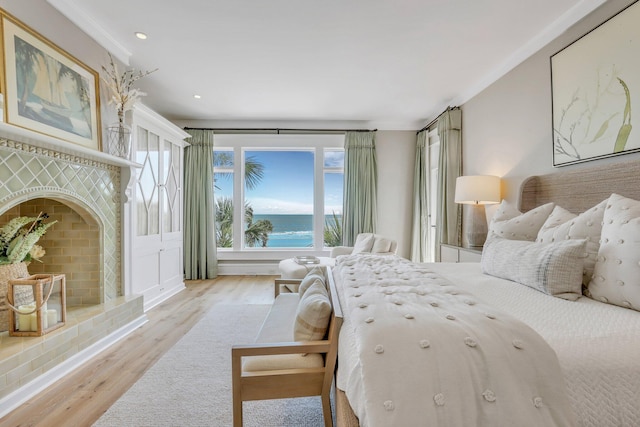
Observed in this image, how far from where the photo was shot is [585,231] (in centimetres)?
162

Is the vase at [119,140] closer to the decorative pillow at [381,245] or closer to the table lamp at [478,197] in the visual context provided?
the decorative pillow at [381,245]

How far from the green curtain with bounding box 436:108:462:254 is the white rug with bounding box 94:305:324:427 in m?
3.00

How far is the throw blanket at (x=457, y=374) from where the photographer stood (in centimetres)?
85

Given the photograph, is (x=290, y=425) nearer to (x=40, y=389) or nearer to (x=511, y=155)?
(x=40, y=389)

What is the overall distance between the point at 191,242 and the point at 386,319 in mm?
4636

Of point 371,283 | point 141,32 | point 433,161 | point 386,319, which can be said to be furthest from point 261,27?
point 433,161

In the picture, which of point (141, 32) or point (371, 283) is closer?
point (371, 283)

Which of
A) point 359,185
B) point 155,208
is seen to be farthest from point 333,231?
point 155,208

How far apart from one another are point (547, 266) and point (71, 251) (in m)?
3.68

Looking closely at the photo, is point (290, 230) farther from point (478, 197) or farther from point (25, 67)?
point (25, 67)

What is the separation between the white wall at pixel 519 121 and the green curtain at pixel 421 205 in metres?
1.17

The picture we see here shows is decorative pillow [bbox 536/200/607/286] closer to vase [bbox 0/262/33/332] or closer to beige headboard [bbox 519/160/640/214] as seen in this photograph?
beige headboard [bbox 519/160/640/214]

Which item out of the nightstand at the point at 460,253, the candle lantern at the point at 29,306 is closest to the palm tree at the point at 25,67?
the candle lantern at the point at 29,306

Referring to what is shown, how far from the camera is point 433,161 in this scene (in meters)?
4.91
